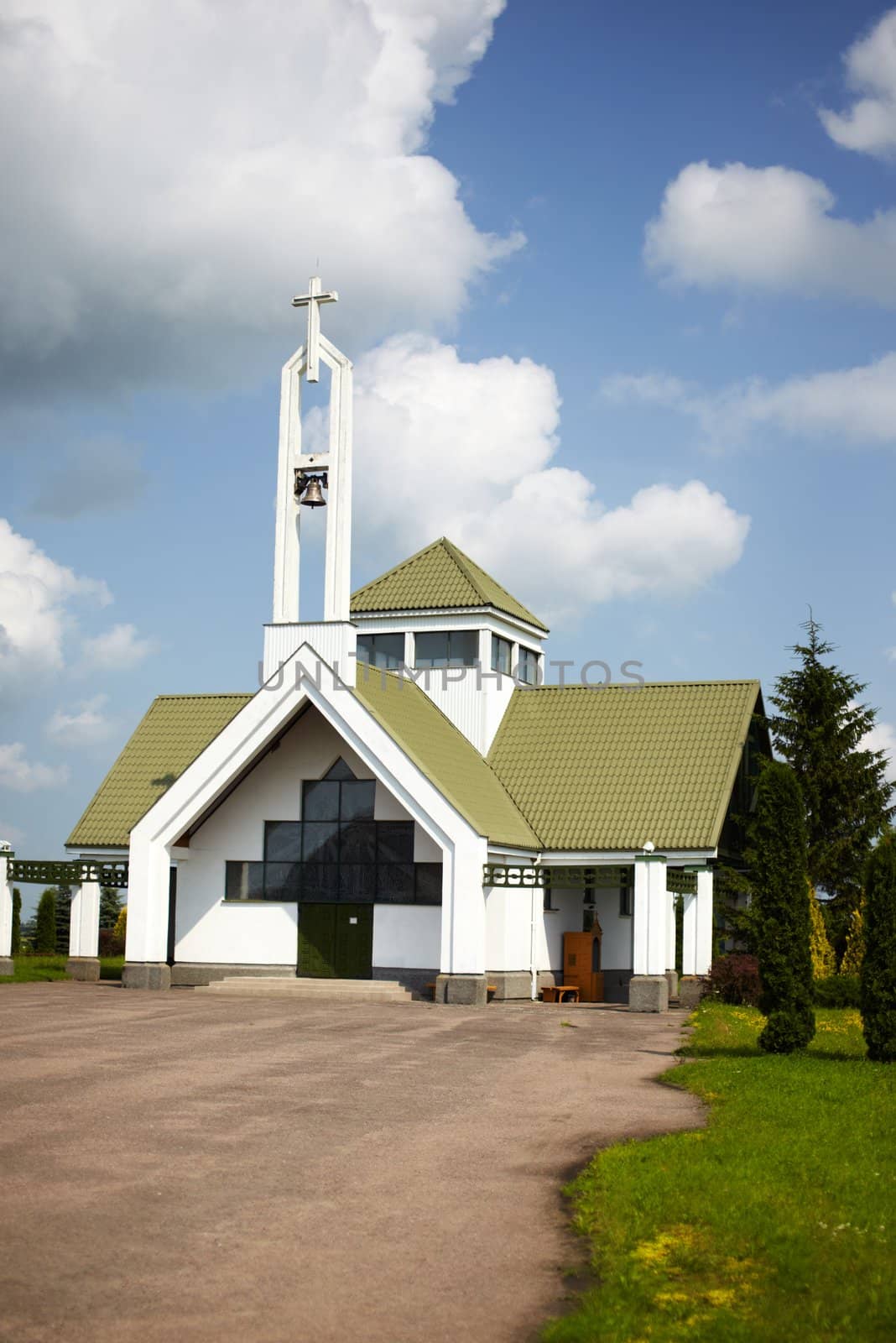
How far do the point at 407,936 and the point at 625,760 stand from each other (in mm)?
7189

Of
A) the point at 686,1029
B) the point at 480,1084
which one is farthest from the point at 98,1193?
the point at 686,1029

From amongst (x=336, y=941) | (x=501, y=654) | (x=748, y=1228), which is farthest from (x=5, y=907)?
(x=748, y=1228)

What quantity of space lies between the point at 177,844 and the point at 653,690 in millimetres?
12641

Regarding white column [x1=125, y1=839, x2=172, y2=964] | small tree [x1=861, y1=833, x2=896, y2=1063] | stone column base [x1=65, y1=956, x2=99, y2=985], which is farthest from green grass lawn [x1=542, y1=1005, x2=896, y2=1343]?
stone column base [x1=65, y1=956, x2=99, y2=985]

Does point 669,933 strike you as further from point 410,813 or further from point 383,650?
point 383,650

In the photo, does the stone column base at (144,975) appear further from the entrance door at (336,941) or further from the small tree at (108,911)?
the small tree at (108,911)

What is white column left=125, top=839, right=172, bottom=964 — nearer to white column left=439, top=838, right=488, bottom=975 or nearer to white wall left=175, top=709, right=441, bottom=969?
white wall left=175, top=709, right=441, bottom=969

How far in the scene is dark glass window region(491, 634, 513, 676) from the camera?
3572 cm

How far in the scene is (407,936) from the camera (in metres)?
31.0

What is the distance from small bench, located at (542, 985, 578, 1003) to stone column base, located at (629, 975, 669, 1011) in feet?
10.8

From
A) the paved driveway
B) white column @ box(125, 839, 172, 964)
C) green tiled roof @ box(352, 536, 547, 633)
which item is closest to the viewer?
the paved driveway

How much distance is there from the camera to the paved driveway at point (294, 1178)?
7355mm

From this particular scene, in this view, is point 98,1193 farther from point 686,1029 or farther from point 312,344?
point 312,344

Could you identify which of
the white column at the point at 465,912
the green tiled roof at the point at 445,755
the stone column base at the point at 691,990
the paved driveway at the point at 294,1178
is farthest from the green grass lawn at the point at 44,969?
the stone column base at the point at 691,990
